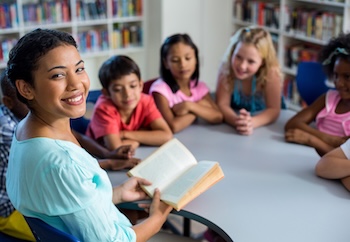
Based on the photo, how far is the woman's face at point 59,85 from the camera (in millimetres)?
1197

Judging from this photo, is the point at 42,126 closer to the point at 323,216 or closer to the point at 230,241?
the point at 230,241

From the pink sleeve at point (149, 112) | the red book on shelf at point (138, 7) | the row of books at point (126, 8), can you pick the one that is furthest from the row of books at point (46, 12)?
the pink sleeve at point (149, 112)

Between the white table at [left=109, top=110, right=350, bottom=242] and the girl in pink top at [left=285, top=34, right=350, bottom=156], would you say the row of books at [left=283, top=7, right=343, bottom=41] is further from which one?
the white table at [left=109, top=110, right=350, bottom=242]

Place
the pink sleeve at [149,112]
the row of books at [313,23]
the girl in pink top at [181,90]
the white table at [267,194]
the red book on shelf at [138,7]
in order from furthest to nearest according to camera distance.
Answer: the red book on shelf at [138,7] → the row of books at [313,23] → the girl in pink top at [181,90] → the pink sleeve at [149,112] → the white table at [267,194]

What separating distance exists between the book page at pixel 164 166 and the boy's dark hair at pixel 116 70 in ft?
1.25

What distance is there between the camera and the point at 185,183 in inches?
62.5

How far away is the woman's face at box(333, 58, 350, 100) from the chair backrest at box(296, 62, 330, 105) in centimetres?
56

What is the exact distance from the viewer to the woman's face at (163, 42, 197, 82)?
88.5 inches

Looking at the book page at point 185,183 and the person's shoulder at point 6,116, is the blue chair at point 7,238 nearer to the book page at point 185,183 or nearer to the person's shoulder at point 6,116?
the person's shoulder at point 6,116

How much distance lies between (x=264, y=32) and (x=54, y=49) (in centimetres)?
138

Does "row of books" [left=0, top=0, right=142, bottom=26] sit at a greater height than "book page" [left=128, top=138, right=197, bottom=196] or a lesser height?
greater

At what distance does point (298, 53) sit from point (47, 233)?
3.57 m

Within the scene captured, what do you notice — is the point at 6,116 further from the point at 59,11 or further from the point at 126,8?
the point at 126,8

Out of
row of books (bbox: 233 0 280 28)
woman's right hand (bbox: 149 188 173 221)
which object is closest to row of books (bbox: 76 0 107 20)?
row of books (bbox: 233 0 280 28)
